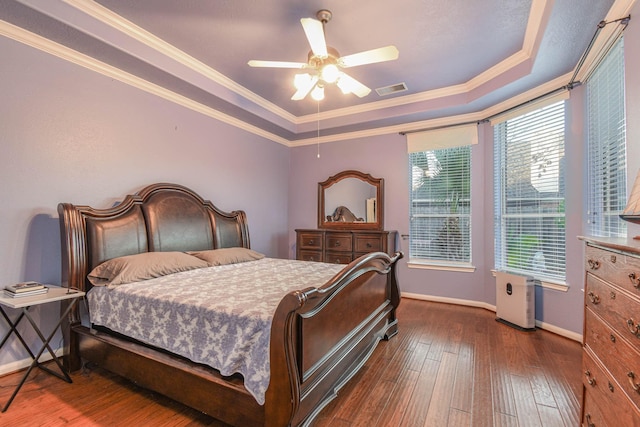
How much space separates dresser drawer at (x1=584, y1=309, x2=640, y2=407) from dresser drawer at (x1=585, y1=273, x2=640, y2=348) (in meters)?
0.03

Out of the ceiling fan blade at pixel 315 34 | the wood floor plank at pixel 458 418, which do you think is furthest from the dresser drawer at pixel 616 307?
the ceiling fan blade at pixel 315 34

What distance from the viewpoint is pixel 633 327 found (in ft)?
3.14

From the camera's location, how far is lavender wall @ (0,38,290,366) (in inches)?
85.1

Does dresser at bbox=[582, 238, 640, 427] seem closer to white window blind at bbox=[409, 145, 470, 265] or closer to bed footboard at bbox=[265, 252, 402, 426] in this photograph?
bed footboard at bbox=[265, 252, 402, 426]

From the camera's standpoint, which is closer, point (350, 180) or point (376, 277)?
point (376, 277)

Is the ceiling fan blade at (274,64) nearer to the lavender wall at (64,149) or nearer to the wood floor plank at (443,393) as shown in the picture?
the lavender wall at (64,149)

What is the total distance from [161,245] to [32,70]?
5.59 ft

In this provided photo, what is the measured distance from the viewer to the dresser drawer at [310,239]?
430 centimetres

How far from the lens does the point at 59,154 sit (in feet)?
7.88

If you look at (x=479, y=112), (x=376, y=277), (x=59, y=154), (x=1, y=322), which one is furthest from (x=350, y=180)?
(x=1, y=322)

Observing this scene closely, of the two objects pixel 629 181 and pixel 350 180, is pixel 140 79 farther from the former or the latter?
pixel 629 181

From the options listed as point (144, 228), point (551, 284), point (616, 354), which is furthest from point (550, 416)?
point (144, 228)

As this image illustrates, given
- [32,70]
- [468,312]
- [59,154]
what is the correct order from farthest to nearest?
[468,312]
[59,154]
[32,70]

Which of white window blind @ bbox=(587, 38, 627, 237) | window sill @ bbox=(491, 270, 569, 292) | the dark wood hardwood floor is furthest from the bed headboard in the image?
white window blind @ bbox=(587, 38, 627, 237)
